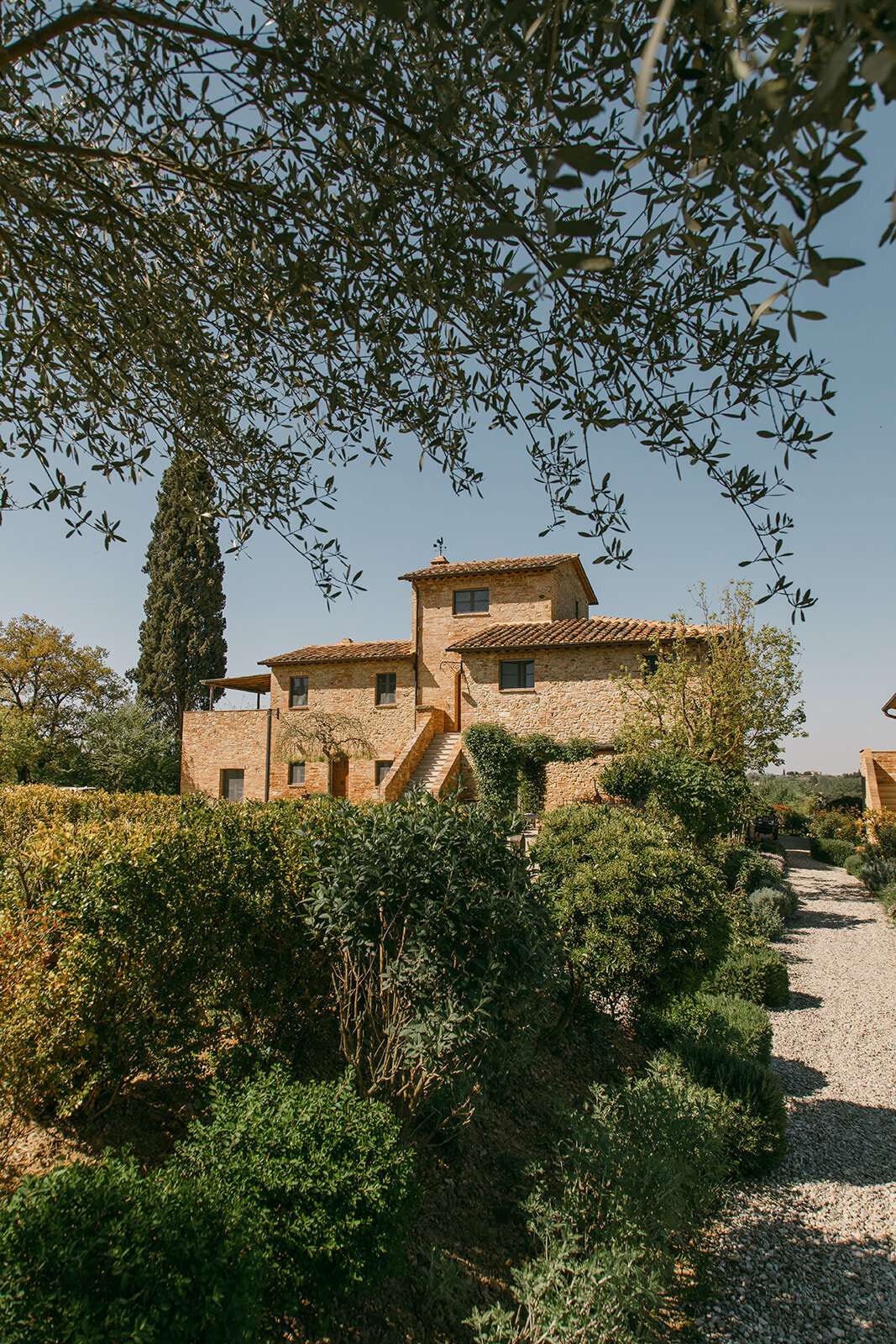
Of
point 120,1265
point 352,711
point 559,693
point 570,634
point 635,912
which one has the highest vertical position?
point 570,634

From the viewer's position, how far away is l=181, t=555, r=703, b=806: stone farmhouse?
775 inches

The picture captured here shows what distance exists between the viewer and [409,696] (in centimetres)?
2270

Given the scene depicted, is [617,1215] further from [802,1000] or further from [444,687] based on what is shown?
[444,687]

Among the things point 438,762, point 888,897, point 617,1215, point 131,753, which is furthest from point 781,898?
point 131,753

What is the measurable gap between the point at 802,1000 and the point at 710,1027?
4.28 m

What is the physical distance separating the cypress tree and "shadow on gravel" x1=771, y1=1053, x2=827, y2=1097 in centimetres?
2560

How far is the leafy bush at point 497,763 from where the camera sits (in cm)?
1978

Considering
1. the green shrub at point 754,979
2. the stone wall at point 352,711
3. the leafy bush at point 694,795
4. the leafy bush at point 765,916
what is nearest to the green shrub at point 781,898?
the leafy bush at point 765,916

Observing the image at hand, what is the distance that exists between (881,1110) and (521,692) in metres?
14.1

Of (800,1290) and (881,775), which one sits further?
(881,775)

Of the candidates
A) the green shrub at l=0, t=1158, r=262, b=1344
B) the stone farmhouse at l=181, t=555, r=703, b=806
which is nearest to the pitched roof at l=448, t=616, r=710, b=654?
the stone farmhouse at l=181, t=555, r=703, b=806

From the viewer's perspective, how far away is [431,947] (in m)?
4.12

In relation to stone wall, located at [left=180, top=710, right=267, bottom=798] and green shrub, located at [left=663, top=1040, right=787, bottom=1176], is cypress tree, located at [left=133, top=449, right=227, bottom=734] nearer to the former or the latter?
stone wall, located at [left=180, top=710, right=267, bottom=798]

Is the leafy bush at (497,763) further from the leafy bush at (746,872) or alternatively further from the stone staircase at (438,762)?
the leafy bush at (746,872)
